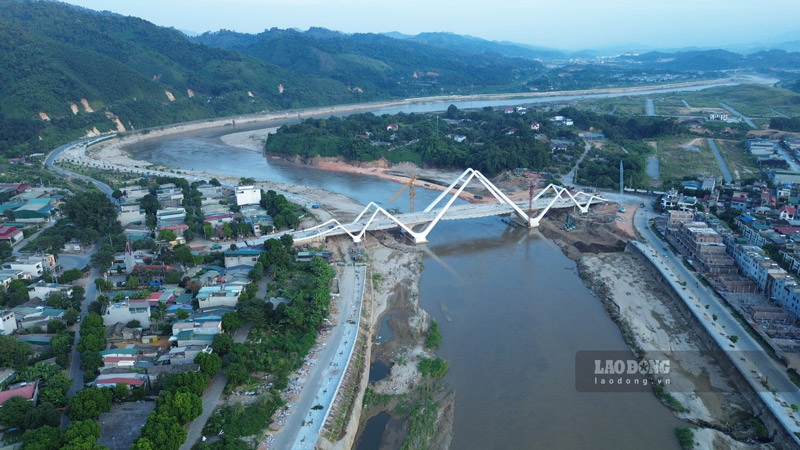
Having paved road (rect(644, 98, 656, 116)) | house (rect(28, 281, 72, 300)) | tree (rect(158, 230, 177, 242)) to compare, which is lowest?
house (rect(28, 281, 72, 300))

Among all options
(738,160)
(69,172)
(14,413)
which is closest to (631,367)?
(14,413)

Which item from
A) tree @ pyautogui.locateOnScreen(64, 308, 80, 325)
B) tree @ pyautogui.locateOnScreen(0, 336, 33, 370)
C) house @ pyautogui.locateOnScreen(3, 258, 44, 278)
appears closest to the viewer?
tree @ pyautogui.locateOnScreen(0, 336, 33, 370)

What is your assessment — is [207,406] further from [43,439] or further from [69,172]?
[69,172]

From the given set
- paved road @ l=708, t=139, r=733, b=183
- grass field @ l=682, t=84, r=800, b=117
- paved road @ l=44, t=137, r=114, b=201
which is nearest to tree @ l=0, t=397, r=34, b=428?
paved road @ l=44, t=137, r=114, b=201

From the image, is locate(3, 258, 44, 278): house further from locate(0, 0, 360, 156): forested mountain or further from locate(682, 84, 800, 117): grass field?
locate(682, 84, 800, 117): grass field

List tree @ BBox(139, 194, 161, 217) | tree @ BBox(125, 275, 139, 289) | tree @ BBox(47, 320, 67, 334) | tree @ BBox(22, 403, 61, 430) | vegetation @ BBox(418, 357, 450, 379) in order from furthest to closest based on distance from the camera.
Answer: tree @ BBox(139, 194, 161, 217) → tree @ BBox(125, 275, 139, 289) → tree @ BBox(47, 320, 67, 334) → vegetation @ BBox(418, 357, 450, 379) → tree @ BBox(22, 403, 61, 430)

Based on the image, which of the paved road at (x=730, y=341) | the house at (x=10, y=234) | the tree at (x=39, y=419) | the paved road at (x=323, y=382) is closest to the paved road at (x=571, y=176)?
the paved road at (x=730, y=341)

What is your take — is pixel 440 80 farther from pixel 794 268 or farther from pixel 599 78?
pixel 794 268

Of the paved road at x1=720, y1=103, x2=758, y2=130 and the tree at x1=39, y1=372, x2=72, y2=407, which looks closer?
the tree at x1=39, y1=372, x2=72, y2=407

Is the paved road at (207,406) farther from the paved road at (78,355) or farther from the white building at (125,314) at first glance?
the white building at (125,314)
